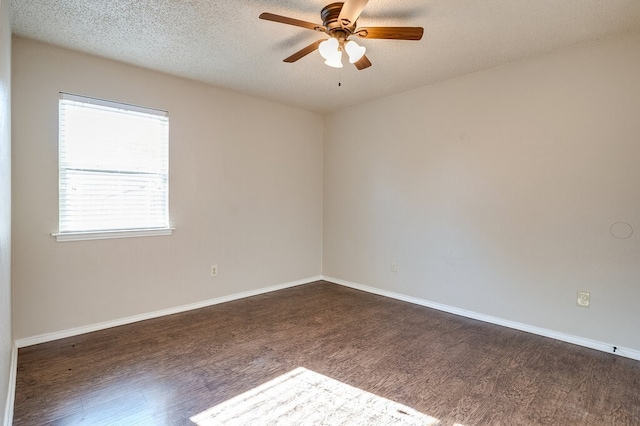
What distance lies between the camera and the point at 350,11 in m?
1.93

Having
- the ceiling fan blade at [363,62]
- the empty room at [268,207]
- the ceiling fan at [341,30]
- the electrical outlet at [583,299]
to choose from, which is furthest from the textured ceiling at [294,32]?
the electrical outlet at [583,299]

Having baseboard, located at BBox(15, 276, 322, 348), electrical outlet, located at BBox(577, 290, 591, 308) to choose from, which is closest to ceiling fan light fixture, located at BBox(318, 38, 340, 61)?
electrical outlet, located at BBox(577, 290, 591, 308)

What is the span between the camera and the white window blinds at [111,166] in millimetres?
2877

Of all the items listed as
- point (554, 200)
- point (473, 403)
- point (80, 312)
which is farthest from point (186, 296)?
point (554, 200)

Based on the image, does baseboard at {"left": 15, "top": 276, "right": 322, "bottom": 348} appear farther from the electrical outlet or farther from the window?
the electrical outlet

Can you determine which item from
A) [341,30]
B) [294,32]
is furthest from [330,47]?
[294,32]

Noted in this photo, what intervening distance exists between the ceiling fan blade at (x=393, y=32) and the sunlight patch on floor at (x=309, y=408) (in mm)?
2264

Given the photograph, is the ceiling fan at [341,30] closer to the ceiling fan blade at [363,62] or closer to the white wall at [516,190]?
the ceiling fan blade at [363,62]

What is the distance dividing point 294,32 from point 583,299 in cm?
321

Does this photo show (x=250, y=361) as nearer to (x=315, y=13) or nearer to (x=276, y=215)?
(x=276, y=215)

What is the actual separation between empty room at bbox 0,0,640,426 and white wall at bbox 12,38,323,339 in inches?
0.8

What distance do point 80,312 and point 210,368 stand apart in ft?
4.89

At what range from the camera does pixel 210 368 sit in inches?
92.4

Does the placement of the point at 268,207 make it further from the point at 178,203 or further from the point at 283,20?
the point at 283,20
